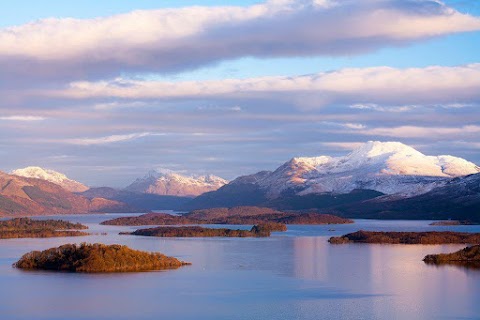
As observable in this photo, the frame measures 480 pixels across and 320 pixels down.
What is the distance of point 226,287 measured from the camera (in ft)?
282

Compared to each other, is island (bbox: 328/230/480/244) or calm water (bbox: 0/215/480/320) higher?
island (bbox: 328/230/480/244)

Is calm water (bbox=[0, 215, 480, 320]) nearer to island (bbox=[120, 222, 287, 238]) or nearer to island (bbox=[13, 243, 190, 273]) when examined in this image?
island (bbox=[13, 243, 190, 273])

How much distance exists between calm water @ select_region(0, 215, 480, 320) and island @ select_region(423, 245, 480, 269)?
10.1 ft

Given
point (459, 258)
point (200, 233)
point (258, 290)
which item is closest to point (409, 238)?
point (459, 258)

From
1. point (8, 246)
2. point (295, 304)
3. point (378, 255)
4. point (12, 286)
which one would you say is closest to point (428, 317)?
point (295, 304)

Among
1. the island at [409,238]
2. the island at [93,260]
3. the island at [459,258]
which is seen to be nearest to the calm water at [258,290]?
the island at [93,260]

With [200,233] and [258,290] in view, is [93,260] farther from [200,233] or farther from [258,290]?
[200,233]

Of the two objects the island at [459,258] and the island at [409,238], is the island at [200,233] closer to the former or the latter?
the island at [409,238]

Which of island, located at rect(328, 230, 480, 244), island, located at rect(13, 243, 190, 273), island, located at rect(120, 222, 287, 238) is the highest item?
island, located at rect(120, 222, 287, 238)

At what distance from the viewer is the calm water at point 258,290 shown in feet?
230

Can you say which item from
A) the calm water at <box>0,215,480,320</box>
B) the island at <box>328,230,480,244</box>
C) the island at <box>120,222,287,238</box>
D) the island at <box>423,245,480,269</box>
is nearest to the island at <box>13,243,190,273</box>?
the calm water at <box>0,215,480,320</box>

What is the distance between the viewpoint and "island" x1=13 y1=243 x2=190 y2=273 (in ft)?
329

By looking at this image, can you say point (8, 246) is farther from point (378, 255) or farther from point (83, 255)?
point (378, 255)

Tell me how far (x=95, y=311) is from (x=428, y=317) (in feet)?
82.6
